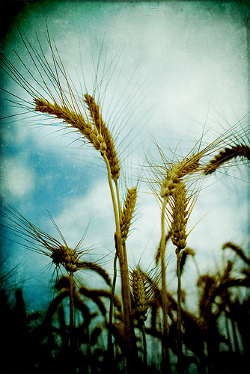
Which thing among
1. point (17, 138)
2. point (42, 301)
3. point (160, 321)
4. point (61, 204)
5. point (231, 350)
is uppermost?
point (17, 138)

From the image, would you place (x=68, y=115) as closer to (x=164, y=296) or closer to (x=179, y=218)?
(x=179, y=218)

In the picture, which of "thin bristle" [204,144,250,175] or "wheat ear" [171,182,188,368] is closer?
"wheat ear" [171,182,188,368]

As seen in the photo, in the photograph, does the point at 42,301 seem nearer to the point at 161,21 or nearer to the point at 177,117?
the point at 177,117

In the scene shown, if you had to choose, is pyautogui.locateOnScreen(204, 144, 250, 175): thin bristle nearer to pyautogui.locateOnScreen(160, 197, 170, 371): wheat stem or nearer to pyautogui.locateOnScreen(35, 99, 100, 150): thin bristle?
pyautogui.locateOnScreen(160, 197, 170, 371): wheat stem

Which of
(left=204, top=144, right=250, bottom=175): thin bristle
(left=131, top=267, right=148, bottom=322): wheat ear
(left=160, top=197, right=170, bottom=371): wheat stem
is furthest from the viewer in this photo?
(left=204, top=144, right=250, bottom=175): thin bristle

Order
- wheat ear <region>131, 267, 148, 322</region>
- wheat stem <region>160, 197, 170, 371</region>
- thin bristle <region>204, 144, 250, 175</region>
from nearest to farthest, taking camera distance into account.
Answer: wheat stem <region>160, 197, 170, 371</region> < wheat ear <region>131, 267, 148, 322</region> < thin bristle <region>204, 144, 250, 175</region>

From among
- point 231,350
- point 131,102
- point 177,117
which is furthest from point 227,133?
point 231,350

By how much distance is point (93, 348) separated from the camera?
3.32 feet

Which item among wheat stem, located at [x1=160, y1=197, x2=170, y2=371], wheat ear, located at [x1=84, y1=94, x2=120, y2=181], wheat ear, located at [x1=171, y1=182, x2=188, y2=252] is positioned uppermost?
wheat ear, located at [x1=84, y1=94, x2=120, y2=181]

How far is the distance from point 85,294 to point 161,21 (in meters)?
1.43

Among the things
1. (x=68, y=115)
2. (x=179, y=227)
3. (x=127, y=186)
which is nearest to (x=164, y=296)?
(x=179, y=227)

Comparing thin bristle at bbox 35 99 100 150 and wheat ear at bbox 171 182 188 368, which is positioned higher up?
thin bristle at bbox 35 99 100 150

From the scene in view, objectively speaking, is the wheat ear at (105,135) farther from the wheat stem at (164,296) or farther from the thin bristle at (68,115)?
the wheat stem at (164,296)

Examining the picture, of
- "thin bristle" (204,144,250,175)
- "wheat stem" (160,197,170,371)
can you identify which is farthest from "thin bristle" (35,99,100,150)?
"thin bristle" (204,144,250,175)
